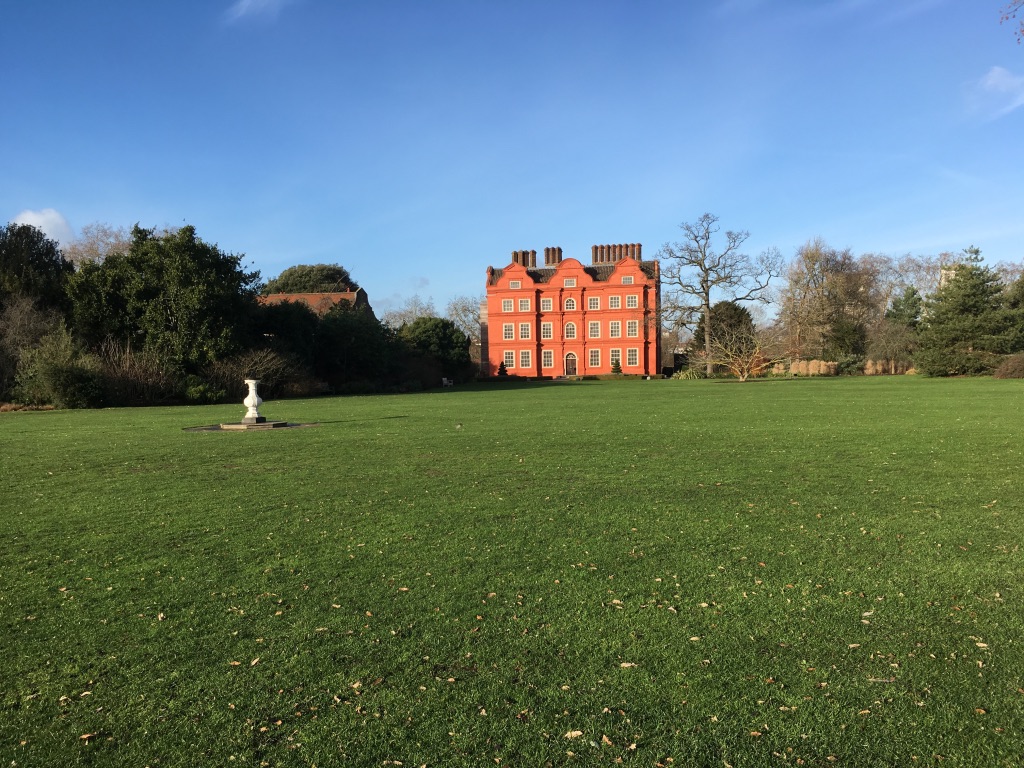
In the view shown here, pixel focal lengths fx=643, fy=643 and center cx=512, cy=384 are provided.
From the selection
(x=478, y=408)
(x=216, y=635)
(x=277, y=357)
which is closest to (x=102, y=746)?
(x=216, y=635)

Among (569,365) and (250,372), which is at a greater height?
(569,365)

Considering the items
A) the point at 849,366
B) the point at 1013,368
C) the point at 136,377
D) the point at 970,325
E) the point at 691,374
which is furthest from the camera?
the point at 849,366

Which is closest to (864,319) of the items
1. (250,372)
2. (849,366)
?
(849,366)

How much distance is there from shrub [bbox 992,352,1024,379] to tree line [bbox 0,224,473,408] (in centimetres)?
4392

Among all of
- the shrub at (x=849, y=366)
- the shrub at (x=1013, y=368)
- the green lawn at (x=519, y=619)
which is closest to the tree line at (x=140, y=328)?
the green lawn at (x=519, y=619)

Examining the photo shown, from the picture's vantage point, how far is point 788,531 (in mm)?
6008

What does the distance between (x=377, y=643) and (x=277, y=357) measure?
32958 mm

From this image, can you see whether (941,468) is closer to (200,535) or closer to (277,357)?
(200,535)

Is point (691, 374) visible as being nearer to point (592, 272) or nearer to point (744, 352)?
point (744, 352)

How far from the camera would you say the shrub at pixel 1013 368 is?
41.8 meters

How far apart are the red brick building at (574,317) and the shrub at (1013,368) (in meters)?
27.0

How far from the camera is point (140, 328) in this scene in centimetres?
3228

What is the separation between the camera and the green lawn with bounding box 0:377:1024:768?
2850mm

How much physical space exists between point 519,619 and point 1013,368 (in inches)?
1974
